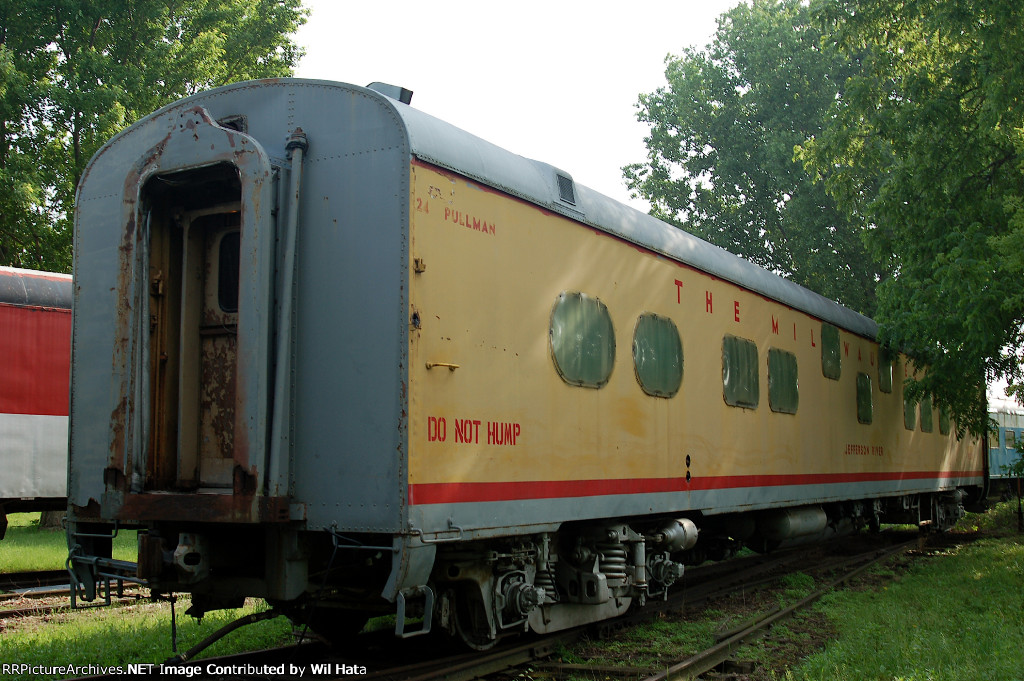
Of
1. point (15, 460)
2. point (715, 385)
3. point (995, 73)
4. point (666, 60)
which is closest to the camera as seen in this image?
point (715, 385)

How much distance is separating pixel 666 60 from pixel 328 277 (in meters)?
24.9

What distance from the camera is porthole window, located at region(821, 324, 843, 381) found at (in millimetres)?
11984

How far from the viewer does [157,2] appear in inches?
720

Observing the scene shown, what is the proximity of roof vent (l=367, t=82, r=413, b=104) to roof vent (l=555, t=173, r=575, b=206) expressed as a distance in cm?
155

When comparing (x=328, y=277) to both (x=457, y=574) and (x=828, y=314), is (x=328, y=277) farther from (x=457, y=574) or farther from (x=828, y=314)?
(x=828, y=314)

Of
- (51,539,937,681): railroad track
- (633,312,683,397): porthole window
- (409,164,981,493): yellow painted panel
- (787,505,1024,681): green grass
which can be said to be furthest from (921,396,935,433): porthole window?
(633,312,683,397): porthole window

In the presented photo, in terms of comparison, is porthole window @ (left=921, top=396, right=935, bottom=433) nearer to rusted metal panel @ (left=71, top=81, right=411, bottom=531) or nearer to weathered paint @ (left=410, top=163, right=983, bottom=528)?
weathered paint @ (left=410, top=163, right=983, bottom=528)

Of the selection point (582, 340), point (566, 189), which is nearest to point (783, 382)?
point (582, 340)

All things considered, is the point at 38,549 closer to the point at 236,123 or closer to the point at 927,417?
the point at 236,123

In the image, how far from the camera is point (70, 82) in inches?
669

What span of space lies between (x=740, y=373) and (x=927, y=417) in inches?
313

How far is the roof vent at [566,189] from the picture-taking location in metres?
6.92

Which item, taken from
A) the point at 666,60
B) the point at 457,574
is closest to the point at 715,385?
the point at 457,574

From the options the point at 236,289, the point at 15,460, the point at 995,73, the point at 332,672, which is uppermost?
the point at 995,73
